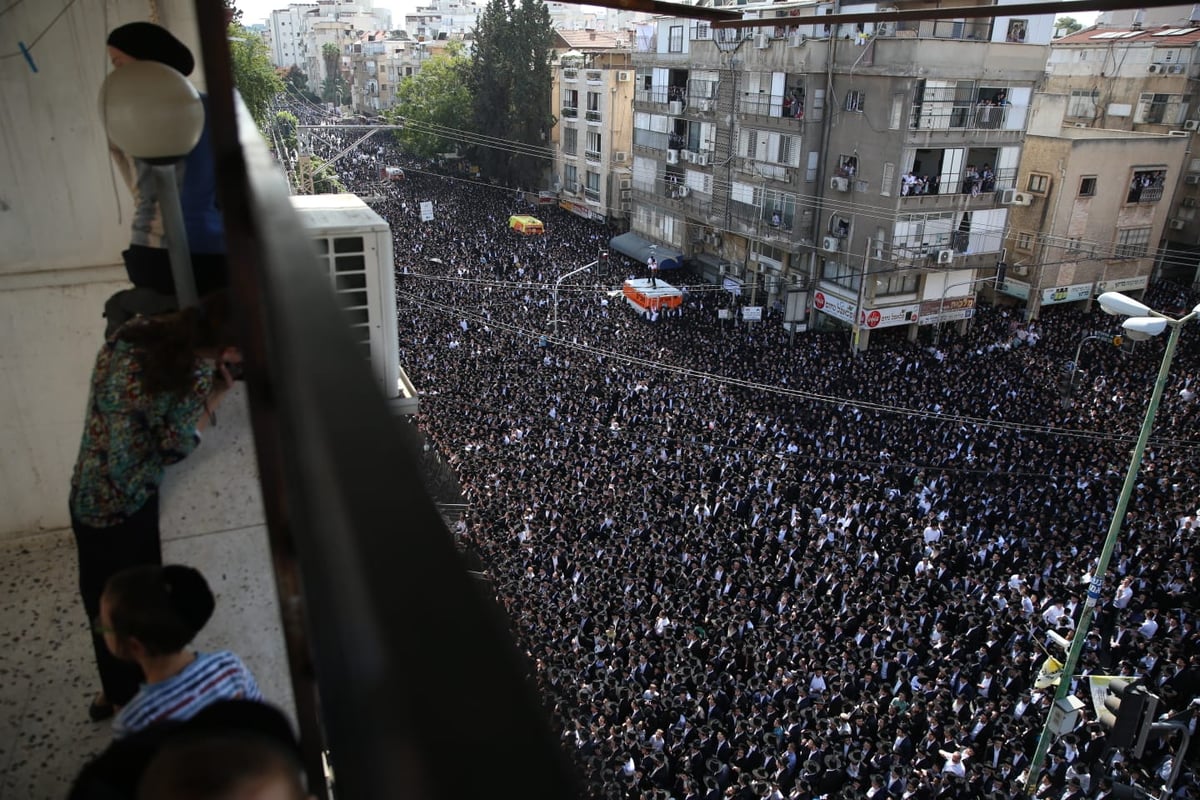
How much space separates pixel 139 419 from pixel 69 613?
176 centimetres

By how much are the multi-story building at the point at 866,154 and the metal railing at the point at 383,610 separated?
801 inches

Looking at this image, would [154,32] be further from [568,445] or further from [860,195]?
[860,195]

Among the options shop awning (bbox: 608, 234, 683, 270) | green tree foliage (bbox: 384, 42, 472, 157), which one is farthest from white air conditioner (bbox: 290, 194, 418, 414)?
green tree foliage (bbox: 384, 42, 472, 157)

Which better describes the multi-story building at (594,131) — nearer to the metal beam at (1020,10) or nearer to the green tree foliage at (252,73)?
the green tree foliage at (252,73)

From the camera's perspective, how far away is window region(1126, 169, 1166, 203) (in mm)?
25672

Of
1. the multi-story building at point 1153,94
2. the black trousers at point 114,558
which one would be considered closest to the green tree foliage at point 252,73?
the black trousers at point 114,558

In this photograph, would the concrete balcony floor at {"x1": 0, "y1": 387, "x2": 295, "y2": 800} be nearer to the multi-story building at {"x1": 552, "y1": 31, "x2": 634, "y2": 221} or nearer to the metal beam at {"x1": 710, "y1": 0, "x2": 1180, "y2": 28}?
the metal beam at {"x1": 710, "y1": 0, "x2": 1180, "y2": 28}

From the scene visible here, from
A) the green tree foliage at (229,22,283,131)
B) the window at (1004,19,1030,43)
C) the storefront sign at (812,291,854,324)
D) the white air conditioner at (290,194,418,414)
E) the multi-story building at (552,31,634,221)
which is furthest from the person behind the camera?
the multi-story building at (552,31,634,221)

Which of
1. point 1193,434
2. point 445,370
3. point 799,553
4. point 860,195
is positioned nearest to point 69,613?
point 799,553

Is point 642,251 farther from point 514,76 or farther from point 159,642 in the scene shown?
point 159,642

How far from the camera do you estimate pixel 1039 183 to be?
24953 mm

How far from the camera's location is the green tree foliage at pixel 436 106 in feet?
141

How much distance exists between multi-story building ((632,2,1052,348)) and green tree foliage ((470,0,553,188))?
1370 cm

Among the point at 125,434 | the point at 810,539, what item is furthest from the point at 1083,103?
the point at 125,434
